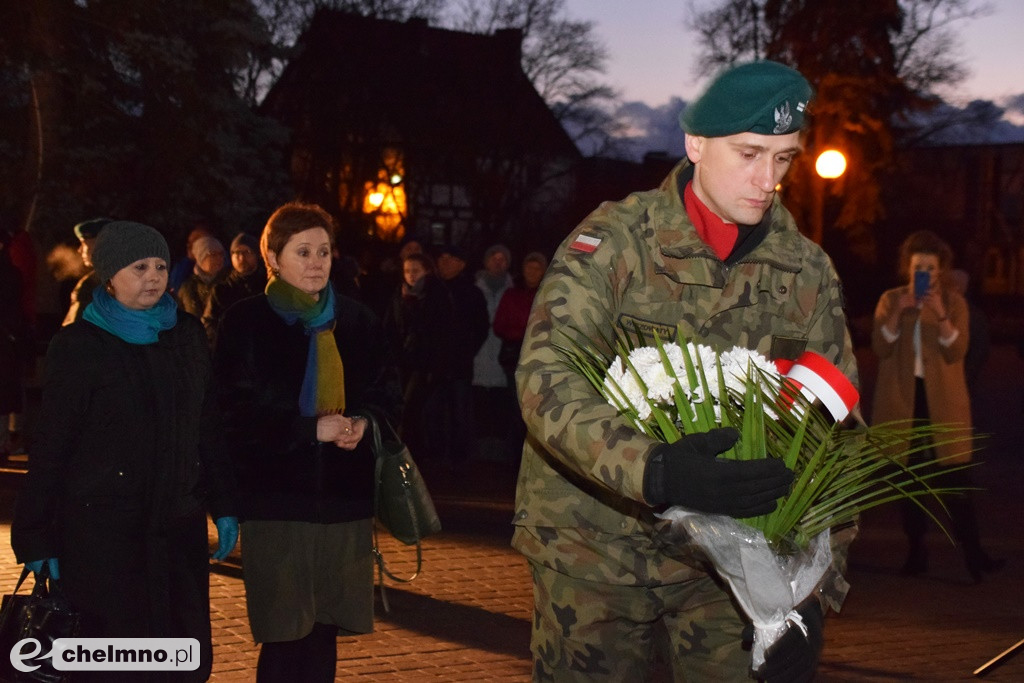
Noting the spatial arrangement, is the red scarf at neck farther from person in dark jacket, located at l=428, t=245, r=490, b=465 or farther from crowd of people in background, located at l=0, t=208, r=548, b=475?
person in dark jacket, located at l=428, t=245, r=490, b=465

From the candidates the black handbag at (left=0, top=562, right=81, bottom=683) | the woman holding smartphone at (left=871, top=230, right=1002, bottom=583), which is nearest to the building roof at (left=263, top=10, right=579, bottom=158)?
the woman holding smartphone at (left=871, top=230, right=1002, bottom=583)

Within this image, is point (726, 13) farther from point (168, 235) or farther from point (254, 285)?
point (254, 285)

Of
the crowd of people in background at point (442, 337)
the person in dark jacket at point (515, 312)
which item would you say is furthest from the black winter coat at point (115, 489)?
the person in dark jacket at point (515, 312)

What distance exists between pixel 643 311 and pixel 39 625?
245 centimetres

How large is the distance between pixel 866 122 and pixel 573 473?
21595 mm

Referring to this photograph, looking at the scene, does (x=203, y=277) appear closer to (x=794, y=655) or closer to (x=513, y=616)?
(x=513, y=616)

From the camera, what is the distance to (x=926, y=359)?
28.7 ft

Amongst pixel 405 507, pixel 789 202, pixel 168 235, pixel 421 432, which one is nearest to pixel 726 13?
pixel 789 202

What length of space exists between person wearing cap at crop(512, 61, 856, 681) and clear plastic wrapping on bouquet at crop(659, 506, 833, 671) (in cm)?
25

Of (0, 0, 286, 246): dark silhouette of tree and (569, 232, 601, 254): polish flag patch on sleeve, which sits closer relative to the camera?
(569, 232, 601, 254): polish flag patch on sleeve

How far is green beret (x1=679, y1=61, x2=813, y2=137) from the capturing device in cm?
306

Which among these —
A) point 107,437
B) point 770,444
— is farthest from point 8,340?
point 770,444

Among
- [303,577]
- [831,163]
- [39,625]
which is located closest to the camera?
[39,625]

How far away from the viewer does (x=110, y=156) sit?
24812 mm
